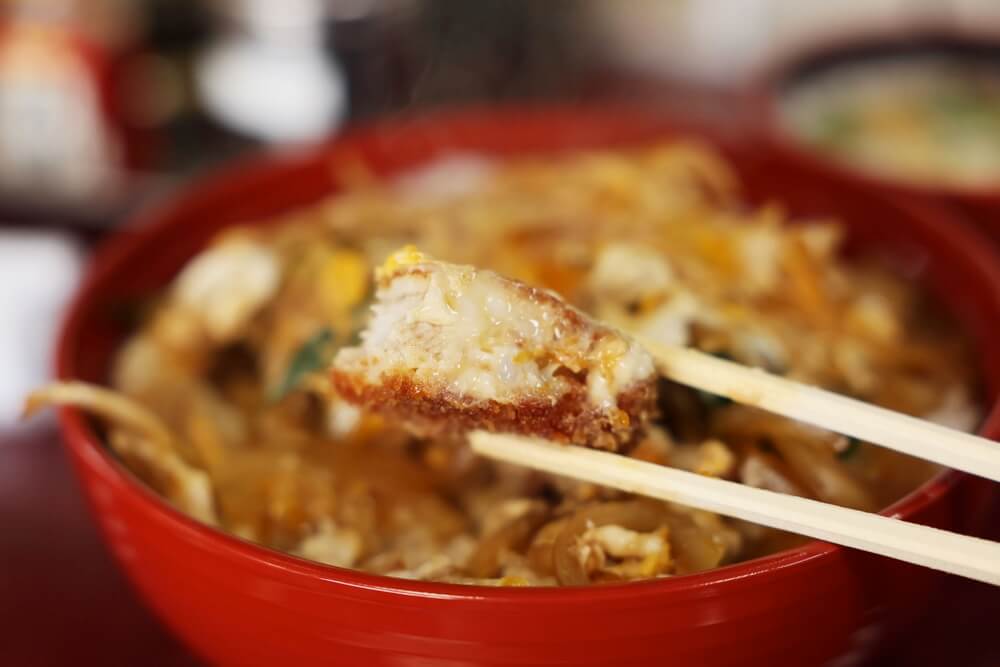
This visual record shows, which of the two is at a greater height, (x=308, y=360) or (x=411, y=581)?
(x=308, y=360)

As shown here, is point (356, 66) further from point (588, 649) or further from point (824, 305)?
point (588, 649)

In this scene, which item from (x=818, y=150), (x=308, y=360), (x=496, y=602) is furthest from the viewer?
(x=818, y=150)

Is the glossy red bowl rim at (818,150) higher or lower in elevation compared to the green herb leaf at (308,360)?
higher

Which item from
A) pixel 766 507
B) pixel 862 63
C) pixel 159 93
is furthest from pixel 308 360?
pixel 862 63

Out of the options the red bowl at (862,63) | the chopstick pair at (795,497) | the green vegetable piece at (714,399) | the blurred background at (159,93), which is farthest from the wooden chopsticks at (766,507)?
the blurred background at (159,93)

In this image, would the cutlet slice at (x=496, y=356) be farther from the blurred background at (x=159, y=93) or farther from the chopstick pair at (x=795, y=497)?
the blurred background at (x=159, y=93)

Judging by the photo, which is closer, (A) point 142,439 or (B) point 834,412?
(B) point 834,412

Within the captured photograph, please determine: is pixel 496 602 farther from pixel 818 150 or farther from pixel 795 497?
pixel 818 150
